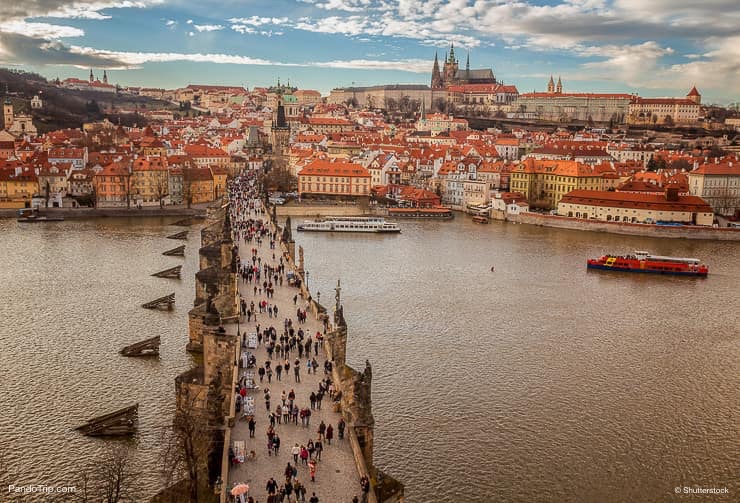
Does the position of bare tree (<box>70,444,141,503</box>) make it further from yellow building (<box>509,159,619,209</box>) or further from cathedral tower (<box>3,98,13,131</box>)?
cathedral tower (<box>3,98,13,131</box>)

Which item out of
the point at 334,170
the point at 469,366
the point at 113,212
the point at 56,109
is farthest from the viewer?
the point at 56,109

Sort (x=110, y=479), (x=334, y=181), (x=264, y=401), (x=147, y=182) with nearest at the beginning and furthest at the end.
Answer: (x=110, y=479), (x=264, y=401), (x=147, y=182), (x=334, y=181)

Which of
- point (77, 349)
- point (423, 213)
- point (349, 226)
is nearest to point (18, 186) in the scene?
point (349, 226)

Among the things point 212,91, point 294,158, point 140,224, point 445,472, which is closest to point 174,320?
point 445,472

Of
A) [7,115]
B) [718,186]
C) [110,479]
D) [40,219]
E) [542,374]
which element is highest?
[7,115]

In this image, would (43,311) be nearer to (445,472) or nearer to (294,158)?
(445,472)

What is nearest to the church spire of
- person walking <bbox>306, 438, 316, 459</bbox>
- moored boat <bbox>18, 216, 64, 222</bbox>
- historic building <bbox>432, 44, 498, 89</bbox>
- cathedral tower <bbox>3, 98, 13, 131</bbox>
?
historic building <bbox>432, 44, 498, 89</bbox>

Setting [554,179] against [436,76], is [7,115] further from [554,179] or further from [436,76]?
[436,76]
